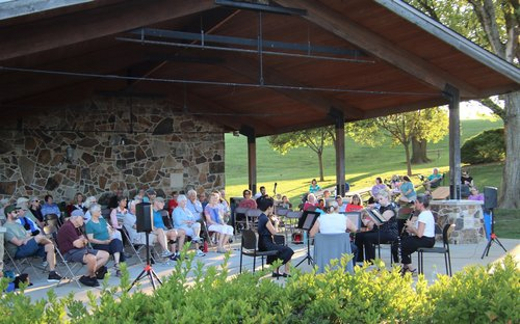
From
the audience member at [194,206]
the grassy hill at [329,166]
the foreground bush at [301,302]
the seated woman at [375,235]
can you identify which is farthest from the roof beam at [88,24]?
the grassy hill at [329,166]

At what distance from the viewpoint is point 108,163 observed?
1686cm

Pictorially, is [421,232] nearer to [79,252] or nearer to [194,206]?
[79,252]

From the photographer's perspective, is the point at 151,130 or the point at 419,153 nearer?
the point at 151,130

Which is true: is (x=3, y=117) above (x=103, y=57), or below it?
below

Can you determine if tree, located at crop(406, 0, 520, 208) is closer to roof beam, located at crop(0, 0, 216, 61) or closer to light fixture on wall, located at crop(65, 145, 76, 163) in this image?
roof beam, located at crop(0, 0, 216, 61)

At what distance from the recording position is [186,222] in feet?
39.5

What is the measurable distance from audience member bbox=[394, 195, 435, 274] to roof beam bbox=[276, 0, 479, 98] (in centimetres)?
376

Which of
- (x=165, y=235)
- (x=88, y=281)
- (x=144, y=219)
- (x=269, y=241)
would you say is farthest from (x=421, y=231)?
(x=88, y=281)

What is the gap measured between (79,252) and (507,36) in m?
14.0

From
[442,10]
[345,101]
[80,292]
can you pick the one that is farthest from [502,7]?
[80,292]

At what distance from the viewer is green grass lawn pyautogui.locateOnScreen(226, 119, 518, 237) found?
31.5 m

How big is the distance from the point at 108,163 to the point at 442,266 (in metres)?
10.0

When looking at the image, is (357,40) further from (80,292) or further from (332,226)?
(80,292)

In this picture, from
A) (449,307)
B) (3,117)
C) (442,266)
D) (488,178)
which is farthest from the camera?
(488,178)
